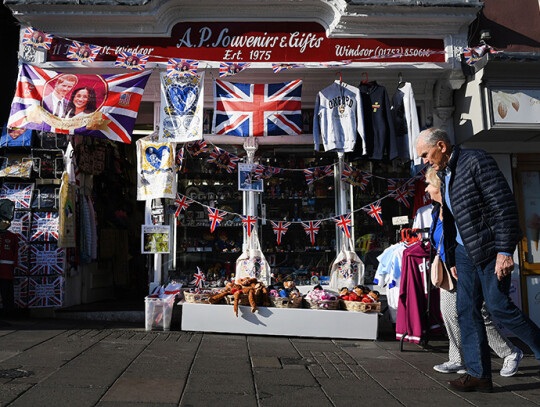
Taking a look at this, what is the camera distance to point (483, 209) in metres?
3.32

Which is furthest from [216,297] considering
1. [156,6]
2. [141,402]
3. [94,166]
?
[156,6]

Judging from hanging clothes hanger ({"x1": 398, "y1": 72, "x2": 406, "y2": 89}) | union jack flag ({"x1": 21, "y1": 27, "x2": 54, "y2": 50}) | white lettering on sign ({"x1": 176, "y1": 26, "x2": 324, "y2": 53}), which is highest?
white lettering on sign ({"x1": 176, "y1": 26, "x2": 324, "y2": 53})

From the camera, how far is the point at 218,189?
735cm

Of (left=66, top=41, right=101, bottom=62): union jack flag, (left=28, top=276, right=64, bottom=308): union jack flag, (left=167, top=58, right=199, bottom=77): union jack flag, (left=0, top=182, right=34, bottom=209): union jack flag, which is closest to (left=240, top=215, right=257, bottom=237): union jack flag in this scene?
(left=167, top=58, right=199, bottom=77): union jack flag

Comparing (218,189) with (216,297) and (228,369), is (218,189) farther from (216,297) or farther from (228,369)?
(228,369)

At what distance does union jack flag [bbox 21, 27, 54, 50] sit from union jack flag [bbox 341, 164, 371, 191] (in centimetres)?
472

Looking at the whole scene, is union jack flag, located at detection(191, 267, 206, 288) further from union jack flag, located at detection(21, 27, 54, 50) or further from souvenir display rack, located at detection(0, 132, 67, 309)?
union jack flag, located at detection(21, 27, 54, 50)

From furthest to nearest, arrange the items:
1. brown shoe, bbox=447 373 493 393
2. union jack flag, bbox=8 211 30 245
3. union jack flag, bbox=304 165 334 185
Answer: union jack flag, bbox=304 165 334 185, union jack flag, bbox=8 211 30 245, brown shoe, bbox=447 373 493 393

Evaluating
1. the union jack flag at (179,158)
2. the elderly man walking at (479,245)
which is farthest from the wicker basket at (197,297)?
the elderly man walking at (479,245)

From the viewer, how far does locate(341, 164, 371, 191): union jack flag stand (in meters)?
7.14

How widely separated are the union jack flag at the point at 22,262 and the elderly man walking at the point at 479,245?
231 inches

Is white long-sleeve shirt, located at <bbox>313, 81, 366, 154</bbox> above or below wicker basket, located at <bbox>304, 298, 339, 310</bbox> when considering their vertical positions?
above

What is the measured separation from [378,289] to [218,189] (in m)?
3.00

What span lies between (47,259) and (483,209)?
6015 millimetres
